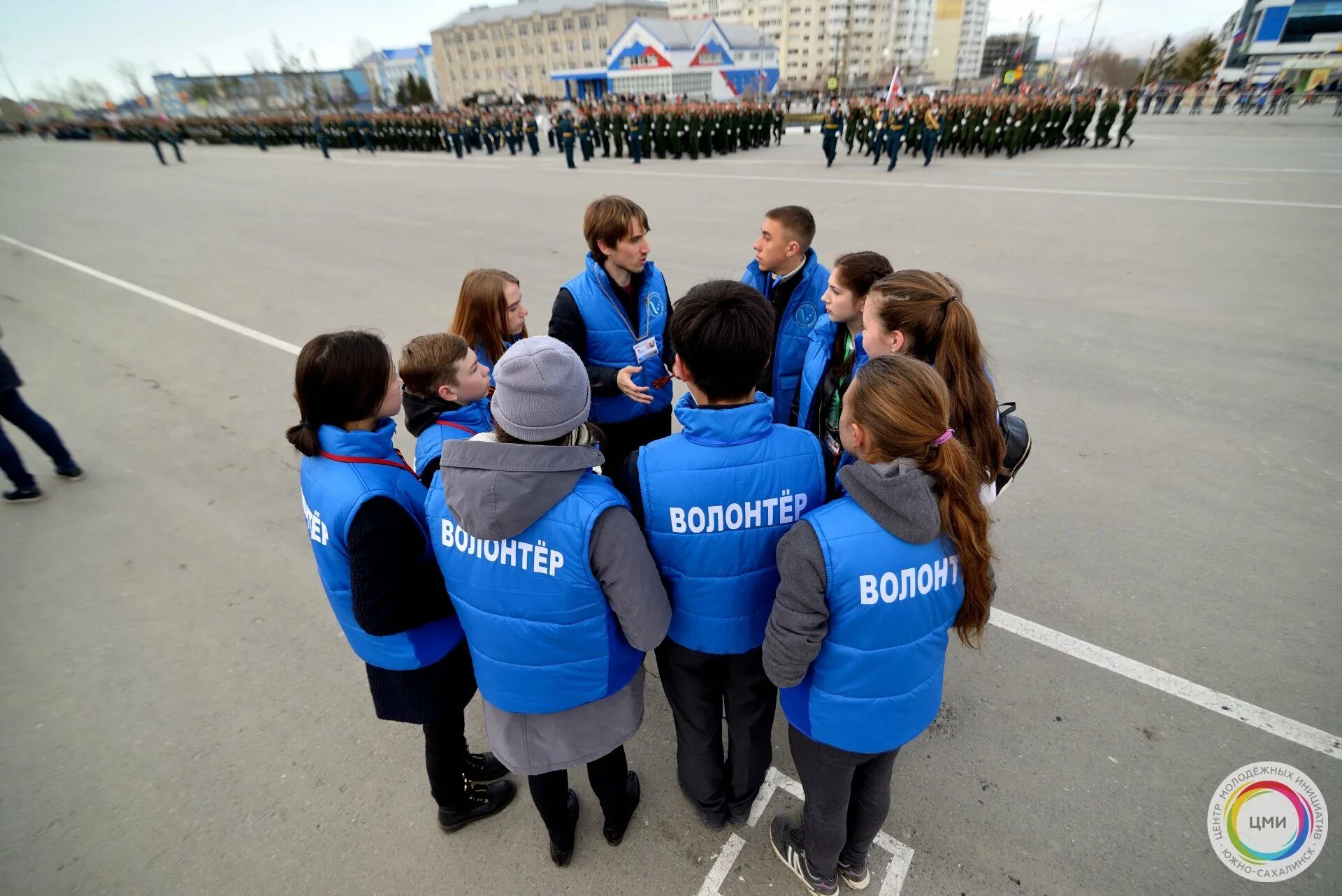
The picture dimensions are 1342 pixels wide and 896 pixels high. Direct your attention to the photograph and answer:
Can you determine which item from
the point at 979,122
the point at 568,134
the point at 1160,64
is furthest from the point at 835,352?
the point at 1160,64

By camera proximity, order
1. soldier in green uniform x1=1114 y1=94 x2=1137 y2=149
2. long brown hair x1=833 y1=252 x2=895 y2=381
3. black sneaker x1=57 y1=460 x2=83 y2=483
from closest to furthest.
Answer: long brown hair x1=833 y1=252 x2=895 y2=381, black sneaker x1=57 y1=460 x2=83 y2=483, soldier in green uniform x1=1114 y1=94 x2=1137 y2=149

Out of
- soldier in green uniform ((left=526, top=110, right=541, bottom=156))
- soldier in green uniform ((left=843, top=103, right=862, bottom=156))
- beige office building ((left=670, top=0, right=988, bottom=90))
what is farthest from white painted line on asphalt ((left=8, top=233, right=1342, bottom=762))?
beige office building ((left=670, top=0, right=988, bottom=90))

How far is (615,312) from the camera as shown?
3027 mm

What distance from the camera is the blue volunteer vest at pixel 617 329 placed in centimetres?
301

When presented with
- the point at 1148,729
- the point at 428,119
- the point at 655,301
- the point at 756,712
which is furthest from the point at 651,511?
the point at 428,119

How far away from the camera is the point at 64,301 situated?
28.0ft

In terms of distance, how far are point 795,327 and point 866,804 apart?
216 cm

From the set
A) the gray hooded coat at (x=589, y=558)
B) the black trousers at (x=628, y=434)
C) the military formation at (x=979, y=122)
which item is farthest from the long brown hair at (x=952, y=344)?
the military formation at (x=979, y=122)

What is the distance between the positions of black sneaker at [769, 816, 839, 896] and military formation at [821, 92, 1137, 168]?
57.2ft

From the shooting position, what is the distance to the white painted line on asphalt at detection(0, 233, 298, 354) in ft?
22.0

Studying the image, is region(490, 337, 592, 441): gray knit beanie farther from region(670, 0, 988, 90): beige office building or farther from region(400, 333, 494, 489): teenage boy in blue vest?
region(670, 0, 988, 90): beige office building

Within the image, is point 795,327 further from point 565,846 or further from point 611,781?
point 565,846

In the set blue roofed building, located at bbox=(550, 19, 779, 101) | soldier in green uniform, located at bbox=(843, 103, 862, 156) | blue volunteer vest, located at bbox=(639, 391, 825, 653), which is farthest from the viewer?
blue roofed building, located at bbox=(550, 19, 779, 101)

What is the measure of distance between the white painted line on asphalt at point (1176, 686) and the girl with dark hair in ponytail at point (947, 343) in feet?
2.84
